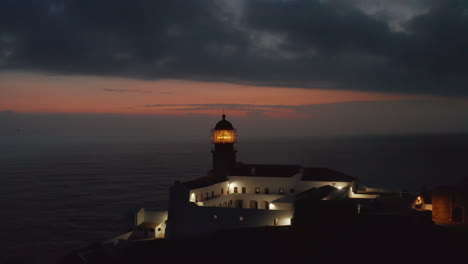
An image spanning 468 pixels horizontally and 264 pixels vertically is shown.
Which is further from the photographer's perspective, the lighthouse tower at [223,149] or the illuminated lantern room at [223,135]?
the illuminated lantern room at [223,135]

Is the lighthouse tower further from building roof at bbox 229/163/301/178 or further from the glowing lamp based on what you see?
building roof at bbox 229/163/301/178

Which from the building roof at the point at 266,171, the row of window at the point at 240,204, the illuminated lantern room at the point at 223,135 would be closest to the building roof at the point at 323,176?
the building roof at the point at 266,171

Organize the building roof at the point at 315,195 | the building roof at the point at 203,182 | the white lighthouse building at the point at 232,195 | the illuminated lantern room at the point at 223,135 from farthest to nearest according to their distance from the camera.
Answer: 1. the illuminated lantern room at the point at 223,135
2. the building roof at the point at 203,182
3. the white lighthouse building at the point at 232,195
4. the building roof at the point at 315,195

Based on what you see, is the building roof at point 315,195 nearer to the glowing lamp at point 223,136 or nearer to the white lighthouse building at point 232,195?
the white lighthouse building at point 232,195

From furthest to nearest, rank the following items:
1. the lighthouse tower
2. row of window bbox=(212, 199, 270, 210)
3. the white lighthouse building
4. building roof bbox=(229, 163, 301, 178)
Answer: the lighthouse tower → building roof bbox=(229, 163, 301, 178) → row of window bbox=(212, 199, 270, 210) → the white lighthouse building

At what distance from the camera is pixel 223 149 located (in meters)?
39.1

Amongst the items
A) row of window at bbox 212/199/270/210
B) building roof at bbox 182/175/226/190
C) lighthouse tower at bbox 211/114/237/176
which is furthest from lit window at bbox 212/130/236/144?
row of window at bbox 212/199/270/210

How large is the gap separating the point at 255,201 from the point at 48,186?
49.9 meters

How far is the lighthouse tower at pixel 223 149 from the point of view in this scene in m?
38.8

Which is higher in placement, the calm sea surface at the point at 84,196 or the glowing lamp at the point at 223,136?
the glowing lamp at the point at 223,136

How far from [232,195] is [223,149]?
599 cm

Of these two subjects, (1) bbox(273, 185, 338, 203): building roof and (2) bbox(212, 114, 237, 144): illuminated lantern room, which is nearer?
(1) bbox(273, 185, 338, 203): building roof

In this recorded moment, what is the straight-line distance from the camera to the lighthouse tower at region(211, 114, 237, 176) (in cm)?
3881

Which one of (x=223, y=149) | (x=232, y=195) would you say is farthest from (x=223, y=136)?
(x=232, y=195)
